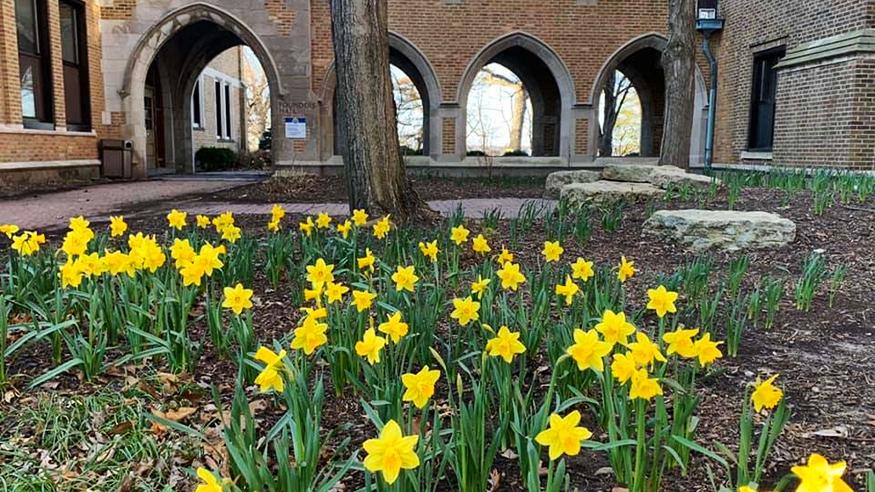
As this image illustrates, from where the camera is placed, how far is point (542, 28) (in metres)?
16.3

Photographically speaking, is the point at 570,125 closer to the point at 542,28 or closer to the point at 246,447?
the point at 542,28

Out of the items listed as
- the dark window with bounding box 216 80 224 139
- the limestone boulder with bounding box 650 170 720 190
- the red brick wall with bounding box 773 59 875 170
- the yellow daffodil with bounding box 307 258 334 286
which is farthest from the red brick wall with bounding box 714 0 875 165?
the dark window with bounding box 216 80 224 139

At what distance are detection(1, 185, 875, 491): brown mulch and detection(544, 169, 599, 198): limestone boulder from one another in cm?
469

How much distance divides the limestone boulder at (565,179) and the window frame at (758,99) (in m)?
6.53

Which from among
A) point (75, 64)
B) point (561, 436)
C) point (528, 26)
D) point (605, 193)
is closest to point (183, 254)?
point (561, 436)

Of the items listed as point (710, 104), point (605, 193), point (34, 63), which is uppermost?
point (34, 63)

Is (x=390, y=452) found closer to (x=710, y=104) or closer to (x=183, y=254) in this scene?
(x=183, y=254)

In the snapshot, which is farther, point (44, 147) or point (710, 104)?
point (710, 104)

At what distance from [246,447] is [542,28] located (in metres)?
16.0

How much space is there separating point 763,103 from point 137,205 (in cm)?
1315

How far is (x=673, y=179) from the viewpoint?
26.3 feet

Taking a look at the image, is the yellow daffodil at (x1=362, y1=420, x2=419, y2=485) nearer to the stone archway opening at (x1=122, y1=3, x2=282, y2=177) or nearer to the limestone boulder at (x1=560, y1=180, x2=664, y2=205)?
the limestone boulder at (x1=560, y1=180, x2=664, y2=205)

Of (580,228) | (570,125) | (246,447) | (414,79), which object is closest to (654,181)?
(580,228)

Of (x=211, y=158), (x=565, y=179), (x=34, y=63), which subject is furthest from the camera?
(x=211, y=158)
